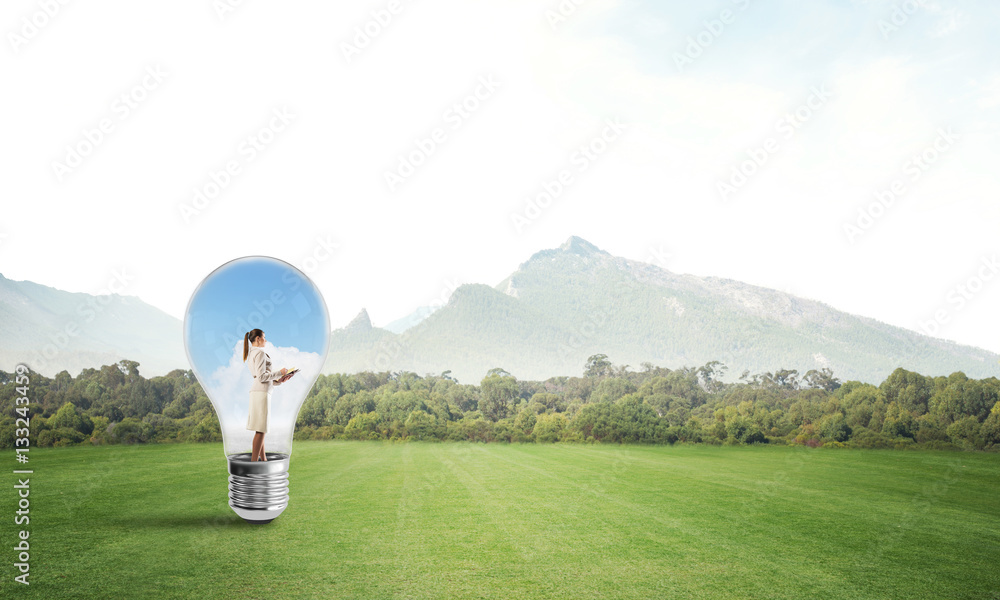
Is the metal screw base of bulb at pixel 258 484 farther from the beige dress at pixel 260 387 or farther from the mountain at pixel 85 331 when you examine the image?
the mountain at pixel 85 331

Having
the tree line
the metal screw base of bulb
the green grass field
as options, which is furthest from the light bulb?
the tree line

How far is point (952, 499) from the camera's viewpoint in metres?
10.8

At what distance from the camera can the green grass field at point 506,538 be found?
16.4 feet

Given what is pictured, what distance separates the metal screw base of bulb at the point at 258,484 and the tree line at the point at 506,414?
687 inches

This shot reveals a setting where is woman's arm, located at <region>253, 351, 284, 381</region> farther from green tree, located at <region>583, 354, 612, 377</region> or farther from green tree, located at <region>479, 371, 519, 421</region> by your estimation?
green tree, located at <region>583, 354, 612, 377</region>

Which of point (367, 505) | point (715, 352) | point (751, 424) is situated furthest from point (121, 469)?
point (715, 352)

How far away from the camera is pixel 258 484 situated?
5.39 metres

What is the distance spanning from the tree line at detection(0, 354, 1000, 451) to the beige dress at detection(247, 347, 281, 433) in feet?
58.6

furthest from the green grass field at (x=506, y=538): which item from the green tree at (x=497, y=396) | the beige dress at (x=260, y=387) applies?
the green tree at (x=497, y=396)

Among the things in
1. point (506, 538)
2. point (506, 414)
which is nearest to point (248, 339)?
point (506, 538)

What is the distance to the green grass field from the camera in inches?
197

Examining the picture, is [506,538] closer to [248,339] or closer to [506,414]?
[248,339]

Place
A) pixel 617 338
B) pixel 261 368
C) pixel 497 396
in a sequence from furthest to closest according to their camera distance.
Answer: pixel 617 338
pixel 497 396
pixel 261 368

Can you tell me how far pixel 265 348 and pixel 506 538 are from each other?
3585mm
